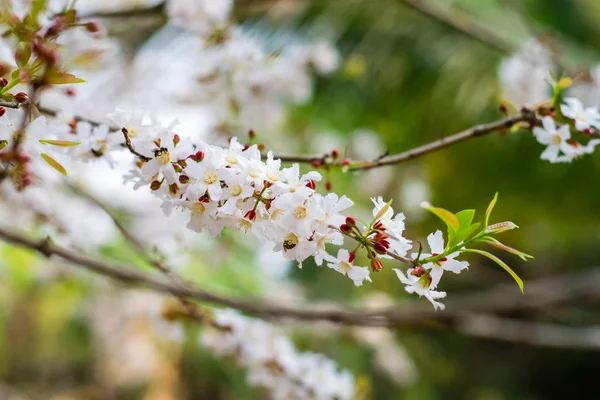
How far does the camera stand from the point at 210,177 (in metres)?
0.37

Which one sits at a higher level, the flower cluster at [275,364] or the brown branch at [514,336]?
the flower cluster at [275,364]

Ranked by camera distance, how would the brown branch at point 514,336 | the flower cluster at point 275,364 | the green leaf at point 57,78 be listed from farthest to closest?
1. the brown branch at point 514,336
2. the flower cluster at point 275,364
3. the green leaf at point 57,78

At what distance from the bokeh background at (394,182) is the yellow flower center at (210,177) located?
527 millimetres

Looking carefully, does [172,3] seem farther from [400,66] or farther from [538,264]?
[538,264]

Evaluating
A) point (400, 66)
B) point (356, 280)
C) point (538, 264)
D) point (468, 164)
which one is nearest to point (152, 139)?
point (356, 280)

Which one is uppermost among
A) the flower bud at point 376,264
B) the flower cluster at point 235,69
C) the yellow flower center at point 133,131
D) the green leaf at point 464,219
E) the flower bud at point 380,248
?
the green leaf at point 464,219

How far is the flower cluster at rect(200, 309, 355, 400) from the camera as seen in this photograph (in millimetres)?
829

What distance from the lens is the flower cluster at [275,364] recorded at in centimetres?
83

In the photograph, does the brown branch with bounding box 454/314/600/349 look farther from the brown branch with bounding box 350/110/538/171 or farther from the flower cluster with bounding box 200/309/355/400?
the brown branch with bounding box 350/110/538/171

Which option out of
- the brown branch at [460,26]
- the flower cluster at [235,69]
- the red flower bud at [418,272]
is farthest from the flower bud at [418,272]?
the brown branch at [460,26]

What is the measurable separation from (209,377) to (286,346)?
3.09 meters

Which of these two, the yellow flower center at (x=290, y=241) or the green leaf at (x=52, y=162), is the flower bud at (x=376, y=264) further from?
the green leaf at (x=52, y=162)

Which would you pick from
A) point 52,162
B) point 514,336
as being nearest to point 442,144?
point 52,162

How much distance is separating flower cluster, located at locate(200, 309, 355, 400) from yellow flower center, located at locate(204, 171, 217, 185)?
19.4 inches
